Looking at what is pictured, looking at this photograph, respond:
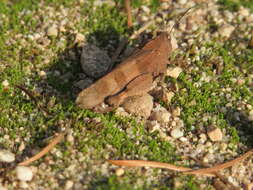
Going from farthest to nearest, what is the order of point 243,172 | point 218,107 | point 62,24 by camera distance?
point 62,24 → point 218,107 → point 243,172

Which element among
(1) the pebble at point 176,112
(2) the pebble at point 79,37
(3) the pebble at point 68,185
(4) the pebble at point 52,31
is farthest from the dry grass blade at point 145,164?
(4) the pebble at point 52,31

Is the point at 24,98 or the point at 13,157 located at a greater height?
the point at 24,98

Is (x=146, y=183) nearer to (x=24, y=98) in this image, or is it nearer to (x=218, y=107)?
(x=218, y=107)

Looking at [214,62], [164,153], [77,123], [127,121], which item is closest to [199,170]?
[164,153]

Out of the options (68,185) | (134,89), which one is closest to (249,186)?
(134,89)

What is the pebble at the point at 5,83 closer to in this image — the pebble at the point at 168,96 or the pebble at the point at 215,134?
the pebble at the point at 168,96

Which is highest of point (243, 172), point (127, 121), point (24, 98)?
point (24, 98)

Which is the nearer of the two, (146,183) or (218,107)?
(146,183)

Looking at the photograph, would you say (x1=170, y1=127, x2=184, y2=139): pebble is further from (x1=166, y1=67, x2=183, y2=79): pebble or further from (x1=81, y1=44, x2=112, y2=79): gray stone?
(x1=81, y1=44, x2=112, y2=79): gray stone
